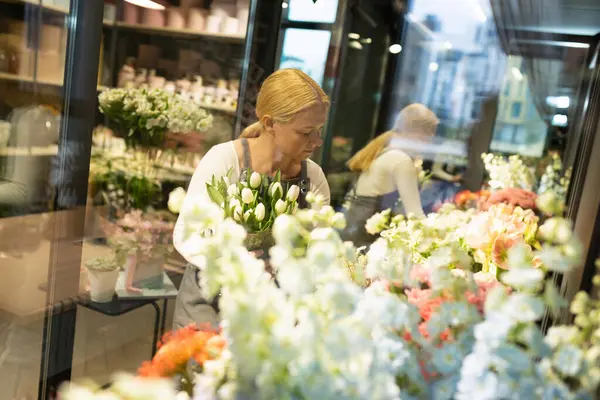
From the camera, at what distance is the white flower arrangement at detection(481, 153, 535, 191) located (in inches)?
67.4

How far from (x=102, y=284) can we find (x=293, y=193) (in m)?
0.96

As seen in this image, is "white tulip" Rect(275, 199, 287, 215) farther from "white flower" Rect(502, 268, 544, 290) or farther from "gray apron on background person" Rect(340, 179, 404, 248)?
"white flower" Rect(502, 268, 544, 290)

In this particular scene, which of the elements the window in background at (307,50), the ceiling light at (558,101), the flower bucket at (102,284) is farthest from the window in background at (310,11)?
the flower bucket at (102,284)

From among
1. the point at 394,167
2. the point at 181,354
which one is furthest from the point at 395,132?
the point at 181,354

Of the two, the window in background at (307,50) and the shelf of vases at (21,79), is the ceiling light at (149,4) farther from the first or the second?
the window in background at (307,50)

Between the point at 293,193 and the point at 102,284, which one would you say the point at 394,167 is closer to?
the point at 293,193

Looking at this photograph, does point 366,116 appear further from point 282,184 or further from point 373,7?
point 282,184

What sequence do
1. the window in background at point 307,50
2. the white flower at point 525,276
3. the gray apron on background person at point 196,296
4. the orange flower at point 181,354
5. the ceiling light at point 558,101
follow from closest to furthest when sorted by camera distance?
the white flower at point 525,276 < the orange flower at point 181,354 < the gray apron on background person at point 196,296 < the window in background at point 307,50 < the ceiling light at point 558,101

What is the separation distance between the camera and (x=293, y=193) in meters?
1.20

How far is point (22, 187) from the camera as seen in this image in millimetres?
1819

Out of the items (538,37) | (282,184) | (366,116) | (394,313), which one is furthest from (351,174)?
(394,313)

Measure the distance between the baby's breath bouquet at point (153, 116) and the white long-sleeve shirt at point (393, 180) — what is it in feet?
2.24

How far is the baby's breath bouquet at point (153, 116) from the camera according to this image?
1.95m

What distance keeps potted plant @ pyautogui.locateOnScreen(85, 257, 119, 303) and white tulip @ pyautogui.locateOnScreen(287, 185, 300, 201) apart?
0.93 metres
